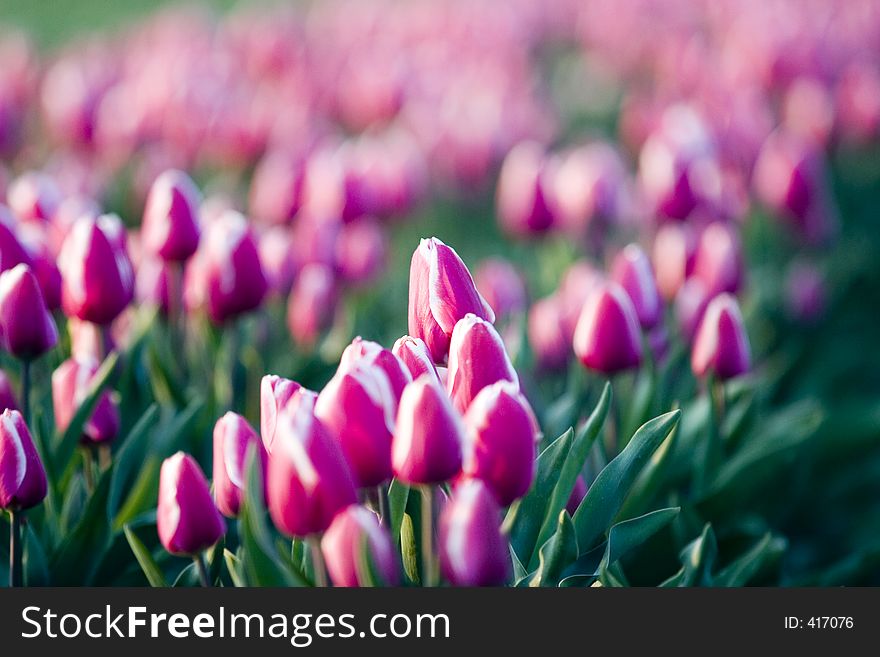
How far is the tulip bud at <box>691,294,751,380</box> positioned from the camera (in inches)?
66.2

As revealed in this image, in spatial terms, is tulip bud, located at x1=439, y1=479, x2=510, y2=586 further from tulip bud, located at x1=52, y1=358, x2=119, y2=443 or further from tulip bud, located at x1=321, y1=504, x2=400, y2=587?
tulip bud, located at x1=52, y1=358, x2=119, y2=443

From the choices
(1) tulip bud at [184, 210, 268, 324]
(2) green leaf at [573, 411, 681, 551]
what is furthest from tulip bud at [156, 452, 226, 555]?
(1) tulip bud at [184, 210, 268, 324]

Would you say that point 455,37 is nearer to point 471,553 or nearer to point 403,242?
point 403,242

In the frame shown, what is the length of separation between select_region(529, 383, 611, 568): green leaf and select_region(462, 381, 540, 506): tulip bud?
236mm

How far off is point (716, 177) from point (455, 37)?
3258mm

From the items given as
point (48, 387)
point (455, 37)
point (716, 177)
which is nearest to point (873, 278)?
point (716, 177)

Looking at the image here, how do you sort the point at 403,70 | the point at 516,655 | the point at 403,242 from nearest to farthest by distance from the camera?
the point at 516,655 < the point at 403,242 < the point at 403,70

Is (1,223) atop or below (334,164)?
below

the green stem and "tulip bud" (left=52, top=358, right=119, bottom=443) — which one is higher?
"tulip bud" (left=52, top=358, right=119, bottom=443)

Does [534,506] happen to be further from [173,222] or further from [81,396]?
[173,222]

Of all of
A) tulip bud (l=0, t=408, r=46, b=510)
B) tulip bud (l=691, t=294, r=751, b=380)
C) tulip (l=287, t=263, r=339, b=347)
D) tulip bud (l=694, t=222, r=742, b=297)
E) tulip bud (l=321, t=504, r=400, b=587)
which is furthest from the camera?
tulip (l=287, t=263, r=339, b=347)

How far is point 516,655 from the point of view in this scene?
1083mm

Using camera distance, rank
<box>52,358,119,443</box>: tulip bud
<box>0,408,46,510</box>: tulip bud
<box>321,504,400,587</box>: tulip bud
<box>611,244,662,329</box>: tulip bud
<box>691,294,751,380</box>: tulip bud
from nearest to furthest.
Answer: <box>321,504,400,587</box>: tulip bud
<box>0,408,46,510</box>: tulip bud
<box>52,358,119,443</box>: tulip bud
<box>691,294,751,380</box>: tulip bud
<box>611,244,662,329</box>: tulip bud

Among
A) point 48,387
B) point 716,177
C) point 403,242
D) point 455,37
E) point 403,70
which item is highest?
point 455,37
